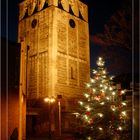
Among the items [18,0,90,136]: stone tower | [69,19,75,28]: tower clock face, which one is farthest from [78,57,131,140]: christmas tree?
[69,19,75,28]: tower clock face

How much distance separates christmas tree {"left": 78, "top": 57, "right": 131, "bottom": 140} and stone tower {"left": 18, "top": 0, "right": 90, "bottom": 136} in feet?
57.8

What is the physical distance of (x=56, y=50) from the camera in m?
38.2

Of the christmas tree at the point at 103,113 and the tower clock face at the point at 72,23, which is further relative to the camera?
the tower clock face at the point at 72,23

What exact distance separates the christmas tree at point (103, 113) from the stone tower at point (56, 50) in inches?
693

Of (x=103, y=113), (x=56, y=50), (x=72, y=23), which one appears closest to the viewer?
(x=103, y=113)

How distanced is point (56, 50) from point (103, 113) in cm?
2253

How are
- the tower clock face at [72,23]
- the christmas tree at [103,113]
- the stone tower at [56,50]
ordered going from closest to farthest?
the christmas tree at [103,113] → the stone tower at [56,50] → the tower clock face at [72,23]

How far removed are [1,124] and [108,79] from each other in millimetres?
6947

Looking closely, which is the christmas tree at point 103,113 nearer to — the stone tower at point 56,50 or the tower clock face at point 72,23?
the stone tower at point 56,50

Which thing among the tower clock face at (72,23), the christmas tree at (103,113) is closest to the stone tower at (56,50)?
the tower clock face at (72,23)

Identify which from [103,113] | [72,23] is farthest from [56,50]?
[103,113]

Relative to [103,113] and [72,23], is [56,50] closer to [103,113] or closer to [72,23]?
[72,23]

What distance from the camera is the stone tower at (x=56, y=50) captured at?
37750 mm

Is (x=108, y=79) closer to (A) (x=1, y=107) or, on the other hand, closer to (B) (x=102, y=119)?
(B) (x=102, y=119)
